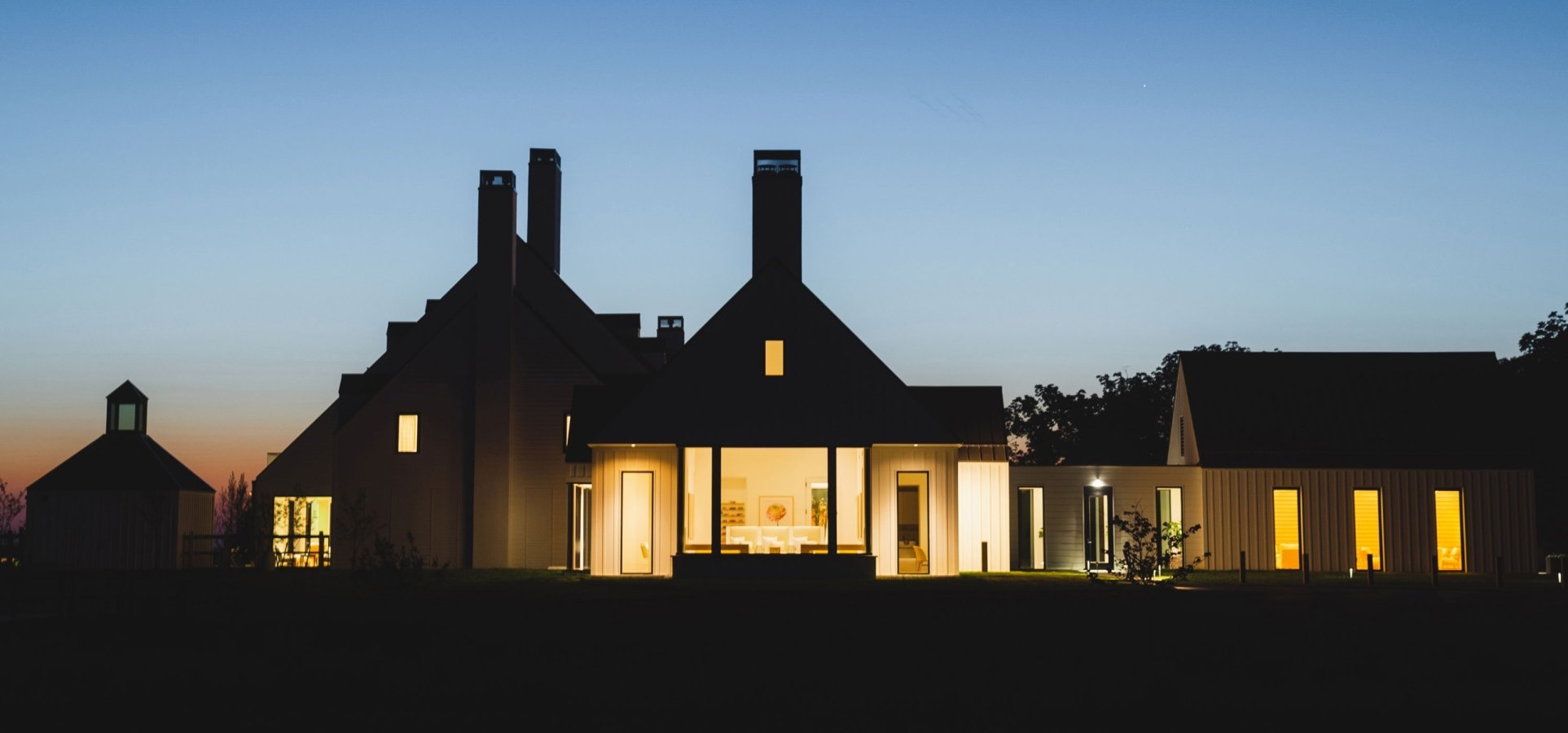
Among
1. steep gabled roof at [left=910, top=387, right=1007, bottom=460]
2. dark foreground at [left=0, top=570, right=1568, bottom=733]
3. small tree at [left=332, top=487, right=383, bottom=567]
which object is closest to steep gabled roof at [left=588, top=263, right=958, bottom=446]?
steep gabled roof at [left=910, top=387, right=1007, bottom=460]

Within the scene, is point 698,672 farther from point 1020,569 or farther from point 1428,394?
point 1428,394

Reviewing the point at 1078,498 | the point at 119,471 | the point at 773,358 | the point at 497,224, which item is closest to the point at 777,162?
the point at 773,358

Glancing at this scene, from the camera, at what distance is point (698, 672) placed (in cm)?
1541

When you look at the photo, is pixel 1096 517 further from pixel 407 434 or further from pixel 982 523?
pixel 407 434

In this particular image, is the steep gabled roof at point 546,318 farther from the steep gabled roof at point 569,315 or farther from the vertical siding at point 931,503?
the vertical siding at point 931,503

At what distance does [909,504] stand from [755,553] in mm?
5351

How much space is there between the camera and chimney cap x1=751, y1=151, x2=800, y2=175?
34281mm

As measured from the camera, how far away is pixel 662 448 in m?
32.3

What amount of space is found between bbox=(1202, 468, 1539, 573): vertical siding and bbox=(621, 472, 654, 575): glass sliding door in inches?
509

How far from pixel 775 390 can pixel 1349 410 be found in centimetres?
1484

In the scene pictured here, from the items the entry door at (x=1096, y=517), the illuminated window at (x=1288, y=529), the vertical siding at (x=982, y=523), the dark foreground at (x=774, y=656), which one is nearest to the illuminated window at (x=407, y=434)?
the dark foreground at (x=774, y=656)

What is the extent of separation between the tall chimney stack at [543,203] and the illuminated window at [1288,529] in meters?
22.0

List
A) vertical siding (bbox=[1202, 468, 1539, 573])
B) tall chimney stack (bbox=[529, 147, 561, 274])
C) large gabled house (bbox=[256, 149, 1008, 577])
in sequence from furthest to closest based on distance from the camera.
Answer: tall chimney stack (bbox=[529, 147, 561, 274])
vertical siding (bbox=[1202, 468, 1539, 573])
large gabled house (bbox=[256, 149, 1008, 577])

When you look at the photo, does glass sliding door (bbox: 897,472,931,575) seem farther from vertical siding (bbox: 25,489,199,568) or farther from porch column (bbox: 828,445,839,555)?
vertical siding (bbox: 25,489,199,568)
